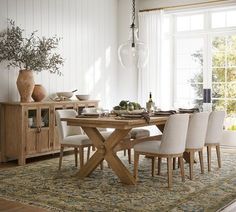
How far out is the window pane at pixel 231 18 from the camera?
7.98 m

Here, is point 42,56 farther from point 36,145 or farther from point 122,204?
point 122,204

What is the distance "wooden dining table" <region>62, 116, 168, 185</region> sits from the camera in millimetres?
4766

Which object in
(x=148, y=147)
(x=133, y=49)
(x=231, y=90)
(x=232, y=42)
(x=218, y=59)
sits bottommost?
(x=148, y=147)

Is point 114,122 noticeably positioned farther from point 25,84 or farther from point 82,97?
point 82,97

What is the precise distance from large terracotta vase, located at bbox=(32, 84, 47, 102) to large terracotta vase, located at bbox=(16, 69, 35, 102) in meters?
0.25

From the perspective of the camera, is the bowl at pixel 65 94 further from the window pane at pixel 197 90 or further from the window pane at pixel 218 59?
the window pane at pixel 218 59

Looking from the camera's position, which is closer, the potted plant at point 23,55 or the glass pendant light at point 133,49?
the glass pendant light at point 133,49

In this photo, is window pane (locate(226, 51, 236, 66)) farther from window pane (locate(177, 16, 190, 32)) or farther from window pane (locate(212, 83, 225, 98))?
window pane (locate(177, 16, 190, 32))

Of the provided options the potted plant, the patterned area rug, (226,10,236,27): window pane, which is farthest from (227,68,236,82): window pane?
the potted plant

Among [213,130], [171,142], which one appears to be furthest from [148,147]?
[213,130]

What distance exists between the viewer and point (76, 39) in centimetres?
789

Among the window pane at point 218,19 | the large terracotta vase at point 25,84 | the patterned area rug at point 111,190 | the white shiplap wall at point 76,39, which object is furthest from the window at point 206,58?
the large terracotta vase at point 25,84

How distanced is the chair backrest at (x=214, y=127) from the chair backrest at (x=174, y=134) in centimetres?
92

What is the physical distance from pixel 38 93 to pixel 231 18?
396cm
